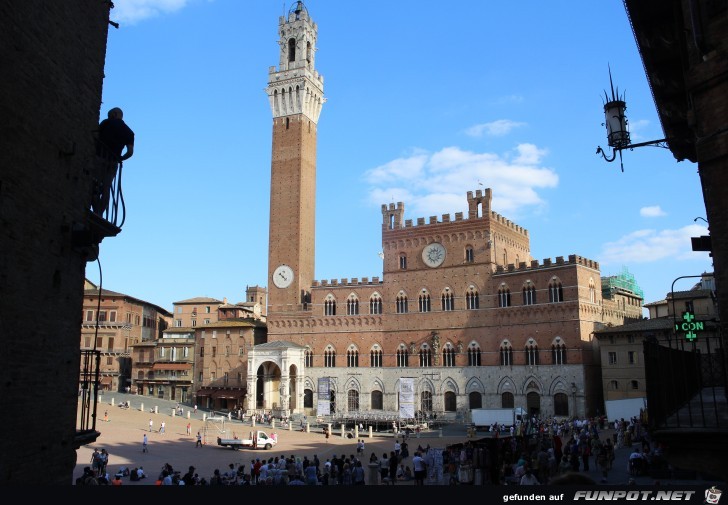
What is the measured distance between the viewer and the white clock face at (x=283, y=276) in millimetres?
54125

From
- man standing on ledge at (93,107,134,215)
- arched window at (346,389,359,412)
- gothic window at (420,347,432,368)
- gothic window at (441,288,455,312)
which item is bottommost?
arched window at (346,389,359,412)

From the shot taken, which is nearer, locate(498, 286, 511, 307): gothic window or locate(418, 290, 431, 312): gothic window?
locate(498, 286, 511, 307): gothic window

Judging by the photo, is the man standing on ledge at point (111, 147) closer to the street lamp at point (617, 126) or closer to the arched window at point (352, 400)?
the street lamp at point (617, 126)

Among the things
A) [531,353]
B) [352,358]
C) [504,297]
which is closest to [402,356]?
[352,358]

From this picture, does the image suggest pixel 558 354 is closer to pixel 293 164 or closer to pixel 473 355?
pixel 473 355

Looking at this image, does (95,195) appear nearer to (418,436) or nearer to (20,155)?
(20,155)

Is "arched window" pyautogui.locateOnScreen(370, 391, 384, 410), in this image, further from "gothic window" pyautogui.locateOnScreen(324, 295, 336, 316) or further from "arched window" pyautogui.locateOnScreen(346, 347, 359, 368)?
"gothic window" pyautogui.locateOnScreen(324, 295, 336, 316)

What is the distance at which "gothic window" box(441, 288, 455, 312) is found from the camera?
1871 inches

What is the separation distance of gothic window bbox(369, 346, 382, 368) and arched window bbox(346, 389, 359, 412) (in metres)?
2.70

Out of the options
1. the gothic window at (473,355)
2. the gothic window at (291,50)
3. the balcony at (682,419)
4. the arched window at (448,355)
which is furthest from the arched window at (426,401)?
the balcony at (682,419)

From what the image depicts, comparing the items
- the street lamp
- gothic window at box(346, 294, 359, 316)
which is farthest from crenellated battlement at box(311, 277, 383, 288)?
the street lamp

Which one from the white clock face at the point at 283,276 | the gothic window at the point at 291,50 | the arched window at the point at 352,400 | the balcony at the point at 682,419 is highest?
the gothic window at the point at 291,50

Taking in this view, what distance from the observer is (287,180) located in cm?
5600

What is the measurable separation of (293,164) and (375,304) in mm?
15542
